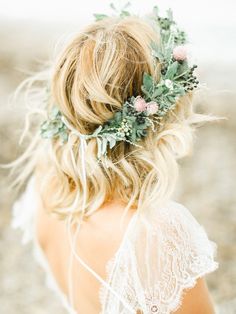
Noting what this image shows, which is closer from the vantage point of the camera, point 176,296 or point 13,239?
point 176,296

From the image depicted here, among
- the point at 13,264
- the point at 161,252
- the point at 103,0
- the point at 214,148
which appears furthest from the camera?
the point at 214,148

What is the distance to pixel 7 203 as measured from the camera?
4969 mm

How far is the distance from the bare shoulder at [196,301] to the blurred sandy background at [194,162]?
2036 mm

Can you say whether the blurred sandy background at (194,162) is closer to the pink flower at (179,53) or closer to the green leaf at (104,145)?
the pink flower at (179,53)

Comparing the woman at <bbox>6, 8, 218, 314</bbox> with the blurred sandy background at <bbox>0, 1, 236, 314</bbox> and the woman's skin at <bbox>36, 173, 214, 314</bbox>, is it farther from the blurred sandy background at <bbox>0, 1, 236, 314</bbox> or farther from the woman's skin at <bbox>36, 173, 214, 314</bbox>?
the blurred sandy background at <bbox>0, 1, 236, 314</bbox>

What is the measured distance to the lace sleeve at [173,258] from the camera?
6.31 ft

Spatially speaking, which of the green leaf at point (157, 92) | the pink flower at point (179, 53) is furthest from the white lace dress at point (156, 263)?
the pink flower at point (179, 53)

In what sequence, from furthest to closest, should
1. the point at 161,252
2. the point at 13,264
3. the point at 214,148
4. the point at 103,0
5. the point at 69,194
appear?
the point at 214,148
the point at 103,0
the point at 13,264
the point at 69,194
the point at 161,252

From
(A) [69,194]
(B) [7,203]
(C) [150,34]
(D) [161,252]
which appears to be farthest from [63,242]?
(B) [7,203]

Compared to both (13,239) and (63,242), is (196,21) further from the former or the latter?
(63,242)

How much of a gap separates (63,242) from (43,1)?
392cm

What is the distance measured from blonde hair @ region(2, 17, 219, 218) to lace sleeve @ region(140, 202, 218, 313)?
0.08 metres

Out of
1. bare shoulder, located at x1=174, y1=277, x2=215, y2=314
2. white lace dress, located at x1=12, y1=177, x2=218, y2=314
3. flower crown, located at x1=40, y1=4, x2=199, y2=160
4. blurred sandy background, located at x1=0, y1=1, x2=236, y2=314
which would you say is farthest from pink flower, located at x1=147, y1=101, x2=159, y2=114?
blurred sandy background, located at x1=0, y1=1, x2=236, y2=314

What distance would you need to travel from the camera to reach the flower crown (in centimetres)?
198
